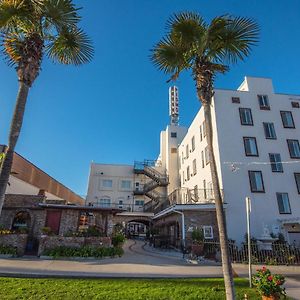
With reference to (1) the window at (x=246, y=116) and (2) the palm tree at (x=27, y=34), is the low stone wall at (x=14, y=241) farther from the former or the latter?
(1) the window at (x=246, y=116)

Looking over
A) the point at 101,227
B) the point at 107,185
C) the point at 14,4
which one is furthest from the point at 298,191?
the point at 107,185

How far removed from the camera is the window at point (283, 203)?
2016cm

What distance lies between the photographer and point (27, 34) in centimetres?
736

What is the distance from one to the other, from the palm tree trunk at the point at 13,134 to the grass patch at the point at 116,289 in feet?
9.94

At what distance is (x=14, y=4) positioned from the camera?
6609 millimetres

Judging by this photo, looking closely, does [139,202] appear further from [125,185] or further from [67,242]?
[67,242]

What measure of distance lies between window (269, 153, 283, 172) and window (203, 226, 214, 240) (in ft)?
24.7

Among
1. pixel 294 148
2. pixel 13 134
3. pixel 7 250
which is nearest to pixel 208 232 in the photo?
pixel 294 148

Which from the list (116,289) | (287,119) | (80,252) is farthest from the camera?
(287,119)

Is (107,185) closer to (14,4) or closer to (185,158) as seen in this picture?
(185,158)

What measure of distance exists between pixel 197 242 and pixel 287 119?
14.4 m

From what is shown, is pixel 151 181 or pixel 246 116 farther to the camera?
pixel 151 181

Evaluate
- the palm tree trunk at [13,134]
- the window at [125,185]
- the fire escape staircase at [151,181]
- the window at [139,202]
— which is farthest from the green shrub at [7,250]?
the window at [139,202]

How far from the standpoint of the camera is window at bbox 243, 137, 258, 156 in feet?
70.6
